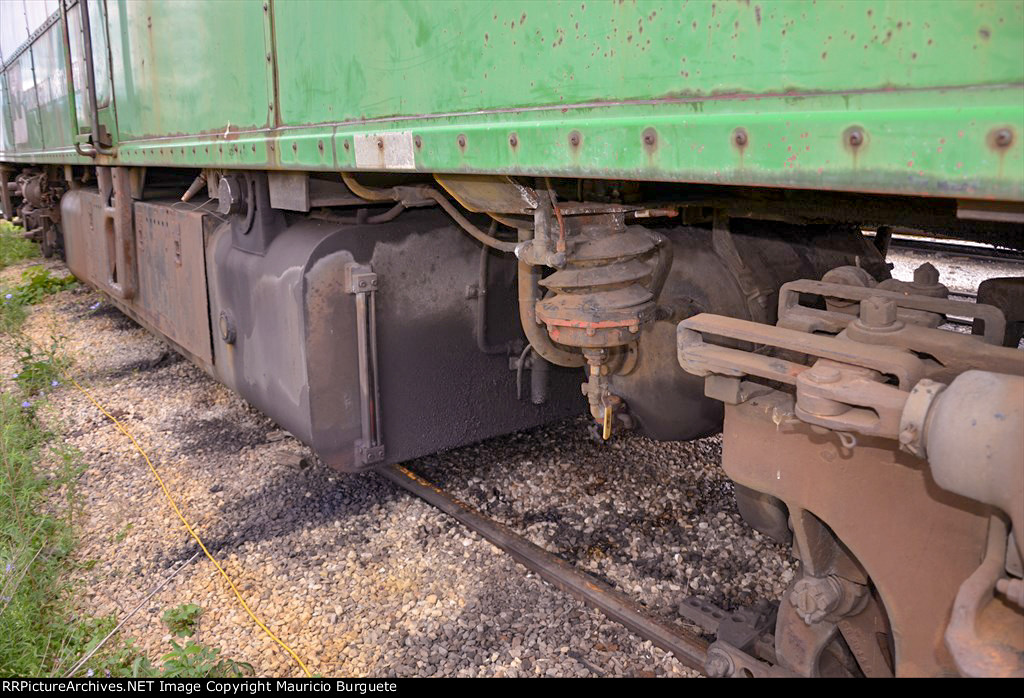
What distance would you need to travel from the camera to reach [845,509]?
1757 millimetres

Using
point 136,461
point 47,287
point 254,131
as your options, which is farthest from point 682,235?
point 47,287

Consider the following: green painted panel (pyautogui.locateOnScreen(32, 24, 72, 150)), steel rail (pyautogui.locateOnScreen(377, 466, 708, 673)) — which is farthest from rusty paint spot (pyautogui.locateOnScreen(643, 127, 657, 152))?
green painted panel (pyautogui.locateOnScreen(32, 24, 72, 150))

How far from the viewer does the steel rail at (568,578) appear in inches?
99.3

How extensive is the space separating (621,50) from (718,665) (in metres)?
1.58

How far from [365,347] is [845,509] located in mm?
1867

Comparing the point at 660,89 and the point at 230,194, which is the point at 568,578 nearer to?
the point at 660,89

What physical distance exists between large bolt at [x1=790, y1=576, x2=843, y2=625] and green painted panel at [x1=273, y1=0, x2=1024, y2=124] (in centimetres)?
117

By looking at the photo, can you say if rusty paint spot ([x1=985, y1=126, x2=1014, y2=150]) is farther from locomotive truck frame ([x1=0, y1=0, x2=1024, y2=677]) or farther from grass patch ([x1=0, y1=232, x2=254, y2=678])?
grass patch ([x1=0, y1=232, x2=254, y2=678])

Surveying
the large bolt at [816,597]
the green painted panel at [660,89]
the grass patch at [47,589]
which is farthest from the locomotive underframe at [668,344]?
the grass patch at [47,589]

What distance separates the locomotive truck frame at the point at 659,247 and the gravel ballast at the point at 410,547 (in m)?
0.35

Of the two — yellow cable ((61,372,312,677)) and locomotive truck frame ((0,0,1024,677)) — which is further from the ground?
locomotive truck frame ((0,0,1024,677))

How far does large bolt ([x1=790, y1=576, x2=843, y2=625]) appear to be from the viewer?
75.8 inches

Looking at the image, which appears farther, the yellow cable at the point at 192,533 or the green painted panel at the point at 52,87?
the green painted panel at the point at 52,87

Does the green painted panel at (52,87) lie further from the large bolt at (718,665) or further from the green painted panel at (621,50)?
the large bolt at (718,665)
